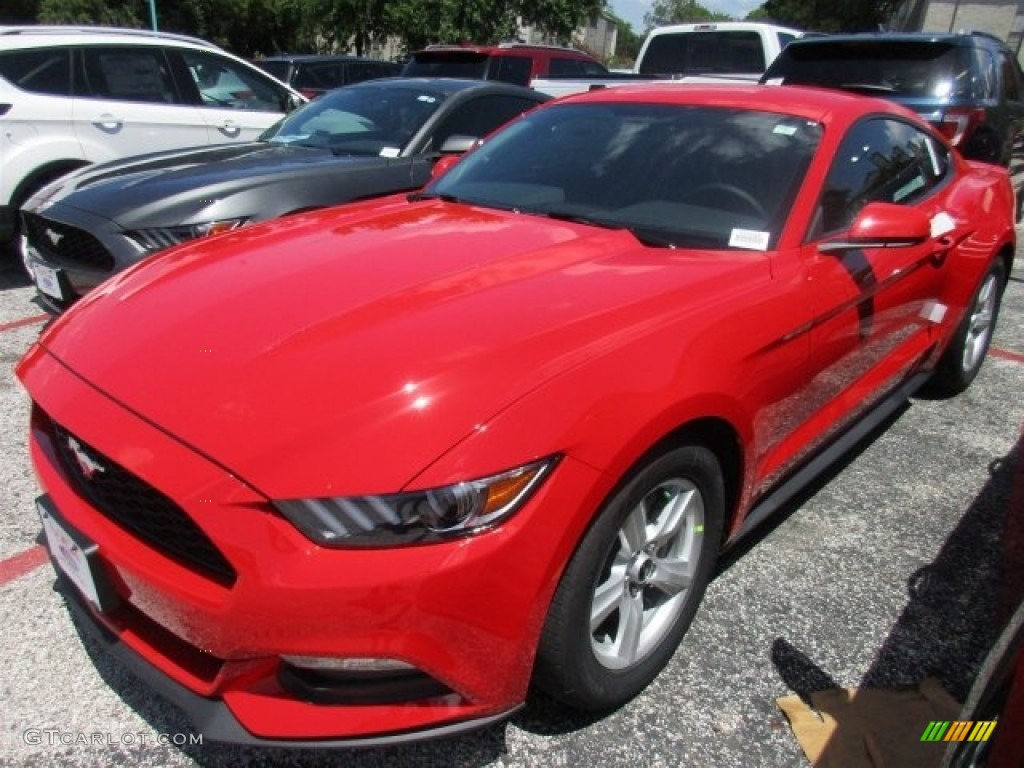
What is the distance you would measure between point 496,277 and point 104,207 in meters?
2.74

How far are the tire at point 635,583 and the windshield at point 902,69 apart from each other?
232 inches

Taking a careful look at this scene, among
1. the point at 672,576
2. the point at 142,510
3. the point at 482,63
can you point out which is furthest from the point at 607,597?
the point at 482,63

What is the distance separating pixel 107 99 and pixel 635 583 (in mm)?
5744

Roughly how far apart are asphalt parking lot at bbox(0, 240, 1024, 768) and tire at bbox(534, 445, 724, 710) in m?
0.16

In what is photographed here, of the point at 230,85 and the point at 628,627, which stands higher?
the point at 230,85

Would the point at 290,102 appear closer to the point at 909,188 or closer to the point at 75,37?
the point at 75,37

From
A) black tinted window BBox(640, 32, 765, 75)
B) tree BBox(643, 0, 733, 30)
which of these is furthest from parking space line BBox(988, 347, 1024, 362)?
tree BBox(643, 0, 733, 30)

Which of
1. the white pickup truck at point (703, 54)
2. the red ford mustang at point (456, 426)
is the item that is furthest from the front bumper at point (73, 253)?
the white pickup truck at point (703, 54)

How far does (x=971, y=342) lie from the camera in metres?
4.26

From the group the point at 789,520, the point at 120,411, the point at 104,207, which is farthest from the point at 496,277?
the point at 104,207

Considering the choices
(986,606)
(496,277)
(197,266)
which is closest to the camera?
(496,277)

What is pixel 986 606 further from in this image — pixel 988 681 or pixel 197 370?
pixel 197 370

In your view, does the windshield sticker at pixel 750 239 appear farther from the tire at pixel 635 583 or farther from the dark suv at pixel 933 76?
the dark suv at pixel 933 76

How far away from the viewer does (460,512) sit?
1560 millimetres
